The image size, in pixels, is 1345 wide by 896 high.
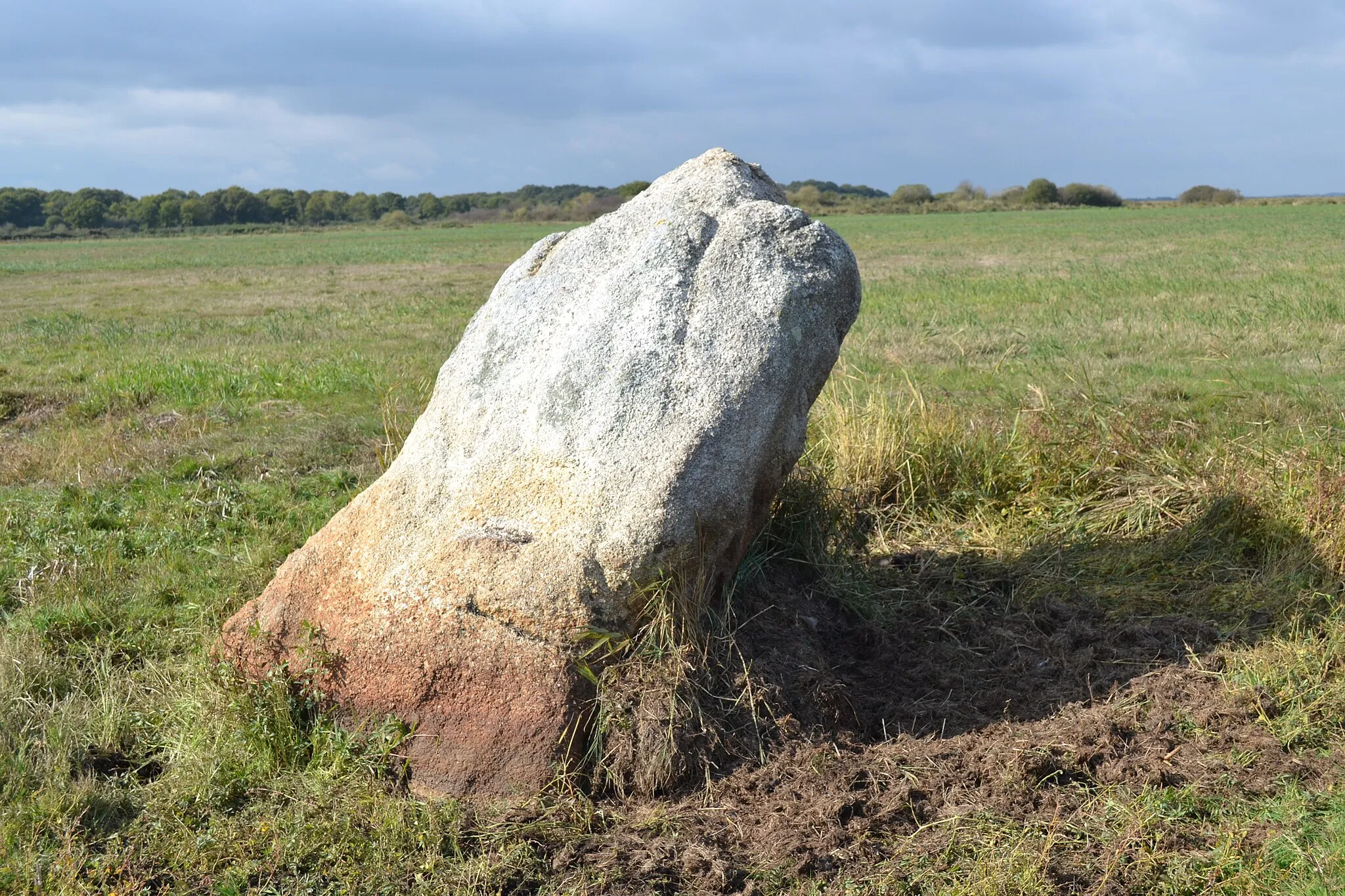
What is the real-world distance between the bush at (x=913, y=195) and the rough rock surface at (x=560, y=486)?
89.7 m

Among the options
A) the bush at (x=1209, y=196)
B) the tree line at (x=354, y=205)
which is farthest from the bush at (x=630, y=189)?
the bush at (x=1209, y=196)

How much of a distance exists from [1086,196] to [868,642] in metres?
92.4

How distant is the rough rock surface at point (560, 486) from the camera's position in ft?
12.1

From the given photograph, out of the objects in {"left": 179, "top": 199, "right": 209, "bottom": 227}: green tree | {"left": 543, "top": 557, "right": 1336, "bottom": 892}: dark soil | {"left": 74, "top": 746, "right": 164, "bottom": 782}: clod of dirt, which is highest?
{"left": 179, "top": 199, "right": 209, "bottom": 227}: green tree

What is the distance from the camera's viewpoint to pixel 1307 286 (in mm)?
16312

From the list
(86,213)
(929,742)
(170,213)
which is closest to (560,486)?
(929,742)

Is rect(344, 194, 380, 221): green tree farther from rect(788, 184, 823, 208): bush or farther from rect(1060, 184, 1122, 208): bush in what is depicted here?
rect(1060, 184, 1122, 208): bush

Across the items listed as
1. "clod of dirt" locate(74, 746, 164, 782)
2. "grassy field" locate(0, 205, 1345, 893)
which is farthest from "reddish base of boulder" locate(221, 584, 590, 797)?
"clod of dirt" locate(74, 746, 164, 782)

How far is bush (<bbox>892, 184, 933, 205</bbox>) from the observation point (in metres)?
90.2

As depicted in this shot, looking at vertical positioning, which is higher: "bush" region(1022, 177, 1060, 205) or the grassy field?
"bush" region(1022, 177, 1060, 205)

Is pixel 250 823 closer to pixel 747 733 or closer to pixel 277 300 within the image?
pixel 747 733

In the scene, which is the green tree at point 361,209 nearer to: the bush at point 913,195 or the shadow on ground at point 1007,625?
the bush at point 913,195

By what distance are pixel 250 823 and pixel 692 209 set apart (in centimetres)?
287

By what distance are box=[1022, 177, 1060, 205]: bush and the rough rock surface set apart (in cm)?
9104
